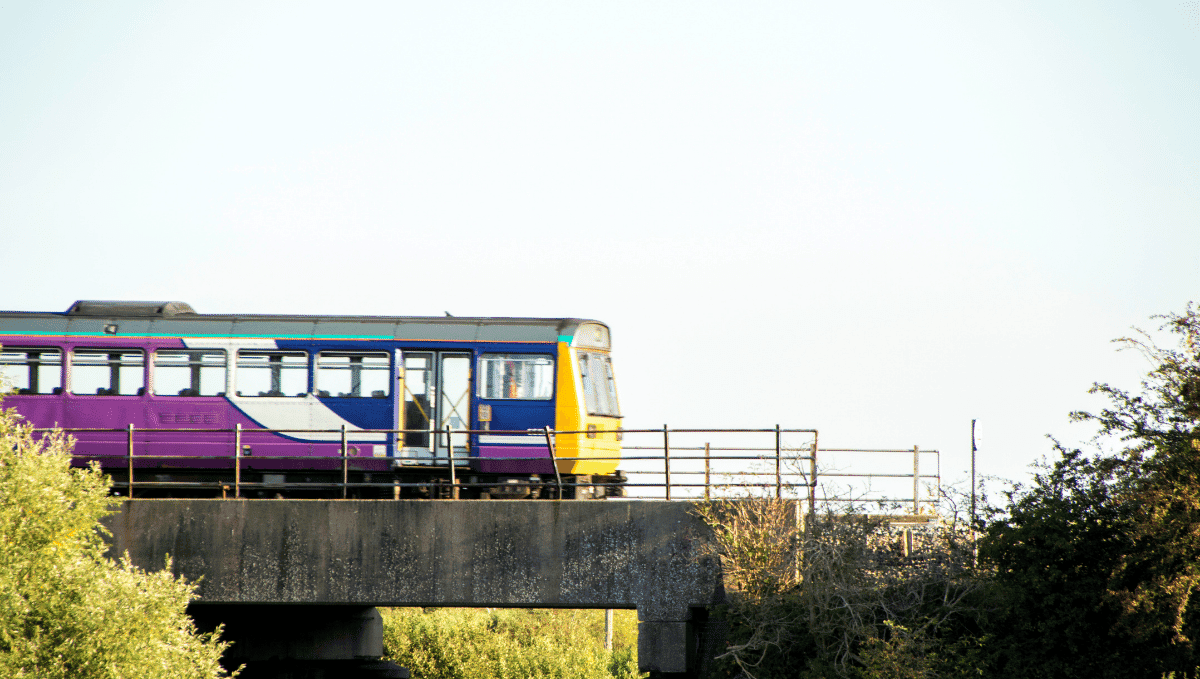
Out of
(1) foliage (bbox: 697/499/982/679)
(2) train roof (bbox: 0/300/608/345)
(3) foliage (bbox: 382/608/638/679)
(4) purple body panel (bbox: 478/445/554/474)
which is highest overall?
(2) train roof (bbox: 0/300/608/345)

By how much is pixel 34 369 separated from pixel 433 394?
22.1 feet

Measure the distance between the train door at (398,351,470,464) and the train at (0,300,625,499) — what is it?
2cm

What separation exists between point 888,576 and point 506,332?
24.0 feet

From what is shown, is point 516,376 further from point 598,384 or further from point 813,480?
point 813,480

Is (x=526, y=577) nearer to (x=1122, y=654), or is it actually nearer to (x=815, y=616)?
(x=815, y=616)

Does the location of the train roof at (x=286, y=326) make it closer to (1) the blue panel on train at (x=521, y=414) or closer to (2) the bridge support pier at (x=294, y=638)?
(1) the blue panel on train at (x=521, y=414)

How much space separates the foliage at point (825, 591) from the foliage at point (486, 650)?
907 inches

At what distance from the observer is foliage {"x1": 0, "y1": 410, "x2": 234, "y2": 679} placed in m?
13.3

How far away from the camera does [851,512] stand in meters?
15.6

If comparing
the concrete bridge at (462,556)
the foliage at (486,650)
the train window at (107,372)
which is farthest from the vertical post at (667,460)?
the foliage at (486,650)

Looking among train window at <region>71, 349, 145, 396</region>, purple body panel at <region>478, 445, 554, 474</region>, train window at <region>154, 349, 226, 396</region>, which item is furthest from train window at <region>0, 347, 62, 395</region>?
purple body panel at <region>478, 445, 554, 474</region>

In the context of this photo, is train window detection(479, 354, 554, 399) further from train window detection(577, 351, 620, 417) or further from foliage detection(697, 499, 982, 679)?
foliage detection(697, 499, 982, 679)

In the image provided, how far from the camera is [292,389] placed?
18.4 metres

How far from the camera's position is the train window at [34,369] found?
1858 centimetres
